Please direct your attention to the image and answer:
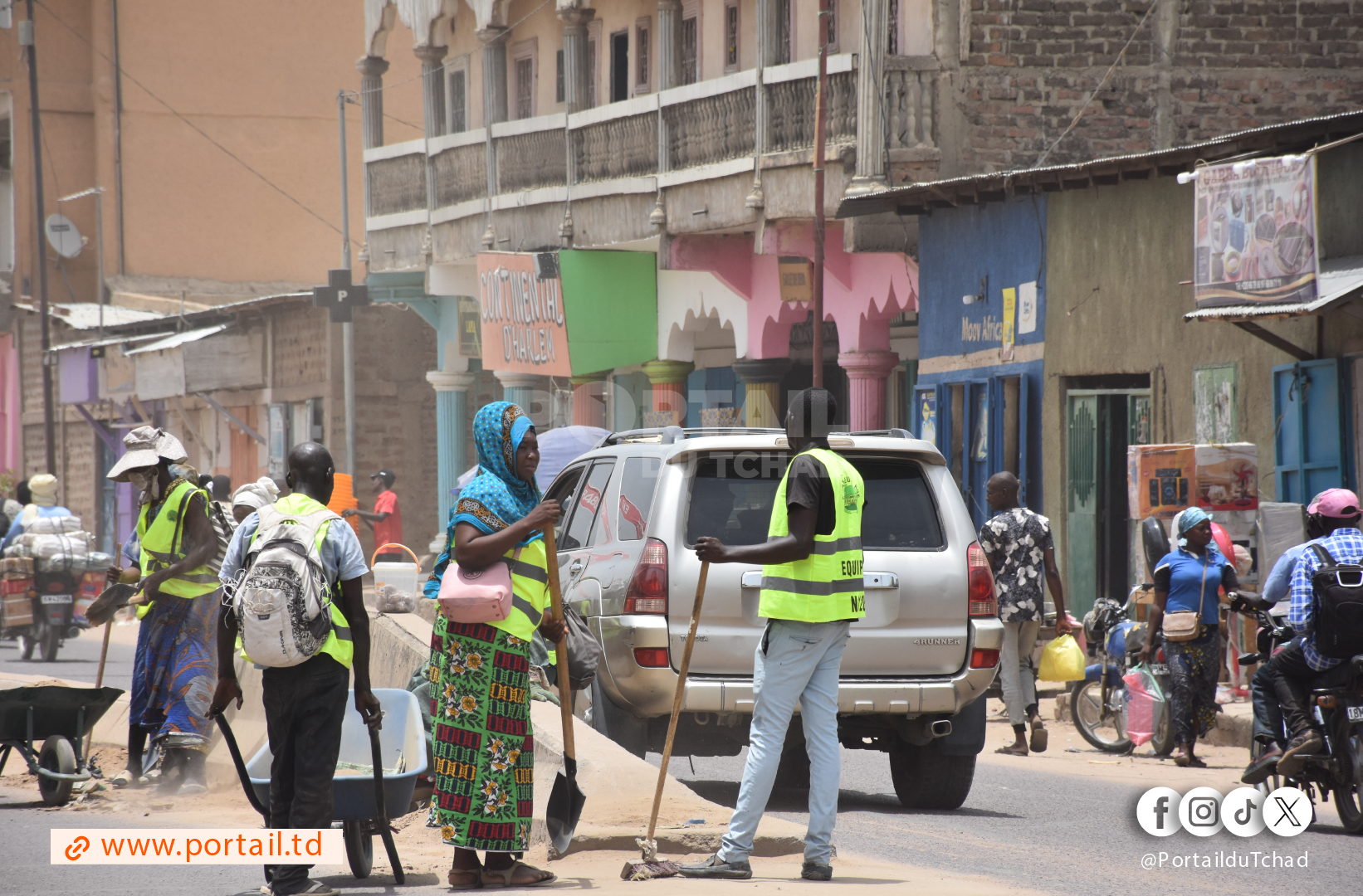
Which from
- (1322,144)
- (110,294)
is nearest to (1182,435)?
Answer: (1322,144)

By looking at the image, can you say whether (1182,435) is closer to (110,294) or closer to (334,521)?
(334,521)

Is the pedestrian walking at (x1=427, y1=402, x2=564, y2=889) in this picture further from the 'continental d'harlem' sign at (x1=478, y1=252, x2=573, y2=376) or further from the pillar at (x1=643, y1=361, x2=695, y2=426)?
the pillar at (x1=643, y1=361, x2=695, y2=426)

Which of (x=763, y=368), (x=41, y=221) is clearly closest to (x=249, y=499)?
(x=763, y=368)

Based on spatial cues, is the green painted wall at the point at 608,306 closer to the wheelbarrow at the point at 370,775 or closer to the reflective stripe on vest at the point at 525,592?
the wheelbarrow at the point at 370,775

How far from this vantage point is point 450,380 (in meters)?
28.8

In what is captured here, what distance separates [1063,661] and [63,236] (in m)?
30.8

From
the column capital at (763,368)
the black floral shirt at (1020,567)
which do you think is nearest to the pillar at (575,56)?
the column capital at (763,368)

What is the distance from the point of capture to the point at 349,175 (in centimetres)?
4100

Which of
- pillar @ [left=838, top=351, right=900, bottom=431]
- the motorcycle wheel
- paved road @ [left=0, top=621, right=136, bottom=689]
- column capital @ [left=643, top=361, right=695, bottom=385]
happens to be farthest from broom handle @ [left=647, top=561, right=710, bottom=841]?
column capital @ [left=643, top=361, right=695, bottom=385]

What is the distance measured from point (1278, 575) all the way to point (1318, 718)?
730 millimetres

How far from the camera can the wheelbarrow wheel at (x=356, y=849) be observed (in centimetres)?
691

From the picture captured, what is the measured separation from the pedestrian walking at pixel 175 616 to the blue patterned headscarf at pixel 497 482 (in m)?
3.43

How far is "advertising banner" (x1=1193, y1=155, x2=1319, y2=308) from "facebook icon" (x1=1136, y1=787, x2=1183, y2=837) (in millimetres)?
4032

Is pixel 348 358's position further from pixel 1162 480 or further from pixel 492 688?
pixel 492 688
